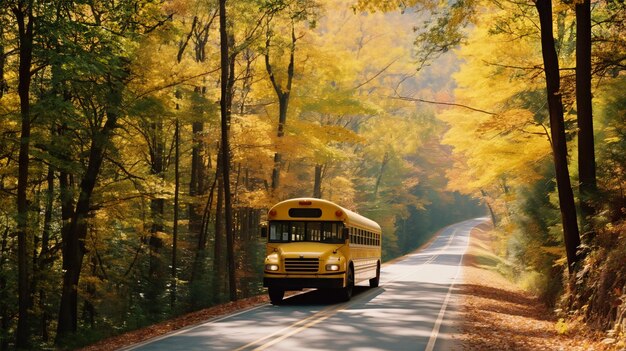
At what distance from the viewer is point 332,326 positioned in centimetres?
1380

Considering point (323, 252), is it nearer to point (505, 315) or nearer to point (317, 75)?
point (505, 315)

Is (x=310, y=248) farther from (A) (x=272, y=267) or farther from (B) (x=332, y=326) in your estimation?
(B) (x=332, y=326)

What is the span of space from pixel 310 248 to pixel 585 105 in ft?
26.5

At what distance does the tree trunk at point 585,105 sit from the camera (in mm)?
15609

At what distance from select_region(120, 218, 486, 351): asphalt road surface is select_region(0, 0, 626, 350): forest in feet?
10.8

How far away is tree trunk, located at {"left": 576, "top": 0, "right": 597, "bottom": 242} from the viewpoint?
51.2 feet

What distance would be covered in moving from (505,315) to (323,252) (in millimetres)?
5165

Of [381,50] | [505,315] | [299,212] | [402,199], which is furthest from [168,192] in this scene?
[402,199]

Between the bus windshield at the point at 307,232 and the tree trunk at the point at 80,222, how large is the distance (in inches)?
232

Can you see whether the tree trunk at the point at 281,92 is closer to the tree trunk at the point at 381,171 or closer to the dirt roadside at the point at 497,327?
the dirt roadside at the point at 497,327

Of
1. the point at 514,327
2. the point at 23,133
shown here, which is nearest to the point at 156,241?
Result: the point at 23,133

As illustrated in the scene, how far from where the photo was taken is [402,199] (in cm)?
8350

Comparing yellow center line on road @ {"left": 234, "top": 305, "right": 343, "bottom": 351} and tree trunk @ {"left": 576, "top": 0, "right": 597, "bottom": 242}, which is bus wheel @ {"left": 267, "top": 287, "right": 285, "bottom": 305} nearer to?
yellow center line on road @ {"left": 234, "top": 305, "right": 343, "bottom": 351}

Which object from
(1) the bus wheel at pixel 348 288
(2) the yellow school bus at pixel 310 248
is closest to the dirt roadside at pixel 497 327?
(2) the yellow school bus at pixel 310 248
